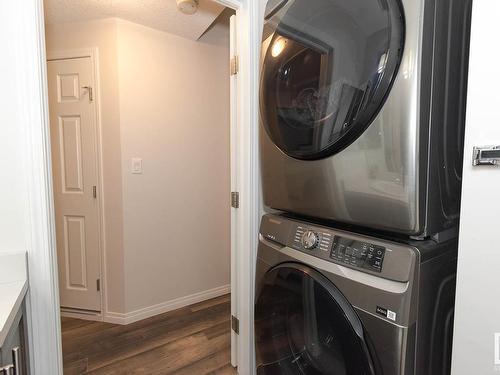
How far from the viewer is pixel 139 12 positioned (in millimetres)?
1891

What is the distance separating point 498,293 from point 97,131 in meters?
2.31

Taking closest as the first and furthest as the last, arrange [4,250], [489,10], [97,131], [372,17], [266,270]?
[489,10] < [372,17] < [4,250] < [266,270] < [97,131]

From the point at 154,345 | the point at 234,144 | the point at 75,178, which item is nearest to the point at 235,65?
the point at 234,144

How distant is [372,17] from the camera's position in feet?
2.42

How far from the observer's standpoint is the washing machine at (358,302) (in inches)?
27.4

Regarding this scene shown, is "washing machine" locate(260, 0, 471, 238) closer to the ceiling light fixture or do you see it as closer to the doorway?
the ceiling light fixture

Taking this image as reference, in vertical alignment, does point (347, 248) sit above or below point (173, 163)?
below

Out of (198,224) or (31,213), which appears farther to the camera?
(198,224)

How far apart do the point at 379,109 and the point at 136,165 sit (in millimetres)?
1834

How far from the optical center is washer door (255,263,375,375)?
0.79 m

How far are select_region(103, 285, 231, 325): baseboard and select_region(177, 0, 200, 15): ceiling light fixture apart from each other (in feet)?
7.18

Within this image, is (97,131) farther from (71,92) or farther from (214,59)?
(214,59)

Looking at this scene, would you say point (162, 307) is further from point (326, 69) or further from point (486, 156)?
point (486, 156)

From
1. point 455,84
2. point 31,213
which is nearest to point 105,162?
point 31,213
